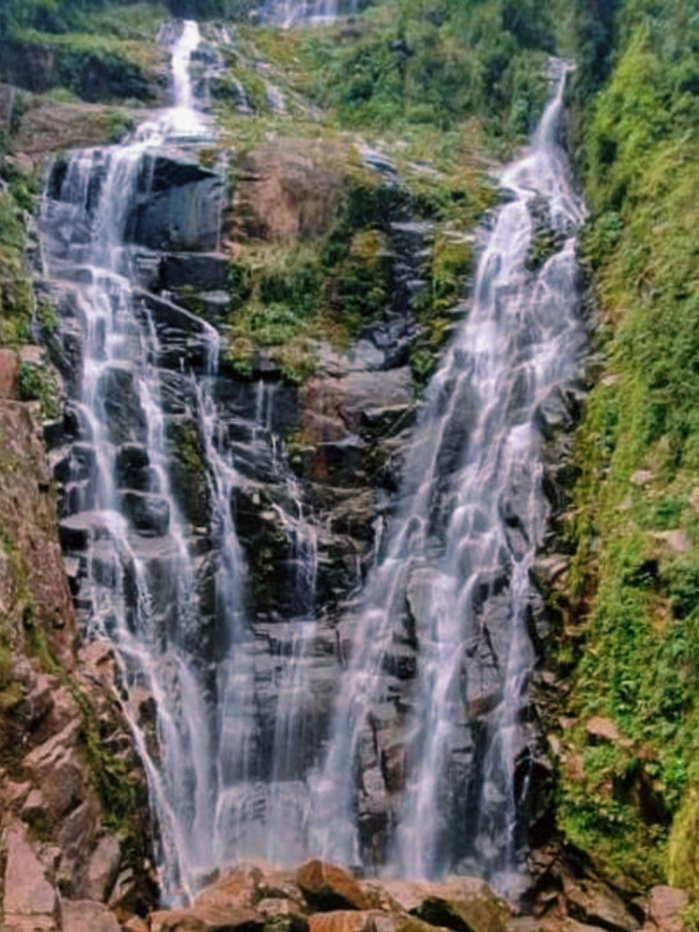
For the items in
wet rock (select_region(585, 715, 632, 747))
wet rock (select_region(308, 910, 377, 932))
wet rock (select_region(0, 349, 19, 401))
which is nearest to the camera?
wet rock (select_region(308, 910, 377, 932))

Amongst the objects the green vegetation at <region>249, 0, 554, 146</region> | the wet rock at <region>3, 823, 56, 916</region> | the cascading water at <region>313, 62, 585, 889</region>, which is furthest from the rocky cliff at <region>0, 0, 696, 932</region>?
the green vegetation at <region>249, 0, 554, 146</region>

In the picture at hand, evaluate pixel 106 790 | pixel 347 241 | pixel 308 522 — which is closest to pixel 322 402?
pixel 308 522

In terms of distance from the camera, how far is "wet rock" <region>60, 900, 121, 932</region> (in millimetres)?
9844

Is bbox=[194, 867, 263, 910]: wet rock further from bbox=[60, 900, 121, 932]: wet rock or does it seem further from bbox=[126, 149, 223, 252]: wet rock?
bbox=[126, 149, 223, 252]: wet rock

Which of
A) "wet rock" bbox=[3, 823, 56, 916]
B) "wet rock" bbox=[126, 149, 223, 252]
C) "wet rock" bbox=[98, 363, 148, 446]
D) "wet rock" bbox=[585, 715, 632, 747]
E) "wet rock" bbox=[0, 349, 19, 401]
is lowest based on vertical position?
"wet rock" bbox=[585, 715, 632, 747]

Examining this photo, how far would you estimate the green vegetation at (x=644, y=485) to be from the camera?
40.8 feet

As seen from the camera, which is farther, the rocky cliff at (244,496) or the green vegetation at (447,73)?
the green vegetation at (447,73)

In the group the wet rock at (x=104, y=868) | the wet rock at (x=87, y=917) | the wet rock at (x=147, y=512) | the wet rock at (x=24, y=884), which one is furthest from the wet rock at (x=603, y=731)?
the wet rock at (x=147, y=512)

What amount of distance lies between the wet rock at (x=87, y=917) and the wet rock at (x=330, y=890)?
2309 mm

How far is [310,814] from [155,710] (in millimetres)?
2708

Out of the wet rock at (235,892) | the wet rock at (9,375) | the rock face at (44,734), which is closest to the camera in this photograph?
the rock face at (44,734)

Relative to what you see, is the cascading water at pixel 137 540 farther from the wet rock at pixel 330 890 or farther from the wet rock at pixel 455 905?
the wet rock at pixel 455 905

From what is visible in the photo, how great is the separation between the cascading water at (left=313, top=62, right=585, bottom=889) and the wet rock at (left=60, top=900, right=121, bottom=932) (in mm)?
4667

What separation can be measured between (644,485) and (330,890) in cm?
727
